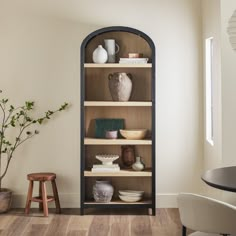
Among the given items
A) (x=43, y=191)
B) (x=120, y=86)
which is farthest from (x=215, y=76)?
(x=43, y=191)

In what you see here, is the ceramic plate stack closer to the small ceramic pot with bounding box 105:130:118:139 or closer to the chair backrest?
the small ceramic pot with bounding box 105:130:118:139

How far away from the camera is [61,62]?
17.6 ft

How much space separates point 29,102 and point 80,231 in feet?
5.12

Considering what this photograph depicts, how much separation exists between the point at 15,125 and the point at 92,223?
1382 millimetres

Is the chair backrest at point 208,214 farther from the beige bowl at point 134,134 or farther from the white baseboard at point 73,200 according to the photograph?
the white baseboard at point 73,200

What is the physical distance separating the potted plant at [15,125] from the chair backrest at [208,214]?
2655mm

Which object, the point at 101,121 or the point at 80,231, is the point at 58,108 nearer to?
the point at 101,121

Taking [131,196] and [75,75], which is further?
[75,75]

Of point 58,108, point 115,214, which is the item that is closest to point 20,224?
point 115,214

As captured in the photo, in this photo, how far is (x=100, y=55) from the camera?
5137mm

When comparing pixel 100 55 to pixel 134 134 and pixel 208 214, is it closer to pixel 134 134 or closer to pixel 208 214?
pixel 134 134

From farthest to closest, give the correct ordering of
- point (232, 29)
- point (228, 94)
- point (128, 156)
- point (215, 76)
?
point (128, 156) → point (215, 76) → point (228, 94) → point (232, 29)

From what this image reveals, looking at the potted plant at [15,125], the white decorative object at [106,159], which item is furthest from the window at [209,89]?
the potted plant at [15,125]

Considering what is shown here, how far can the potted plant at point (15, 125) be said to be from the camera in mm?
5340
